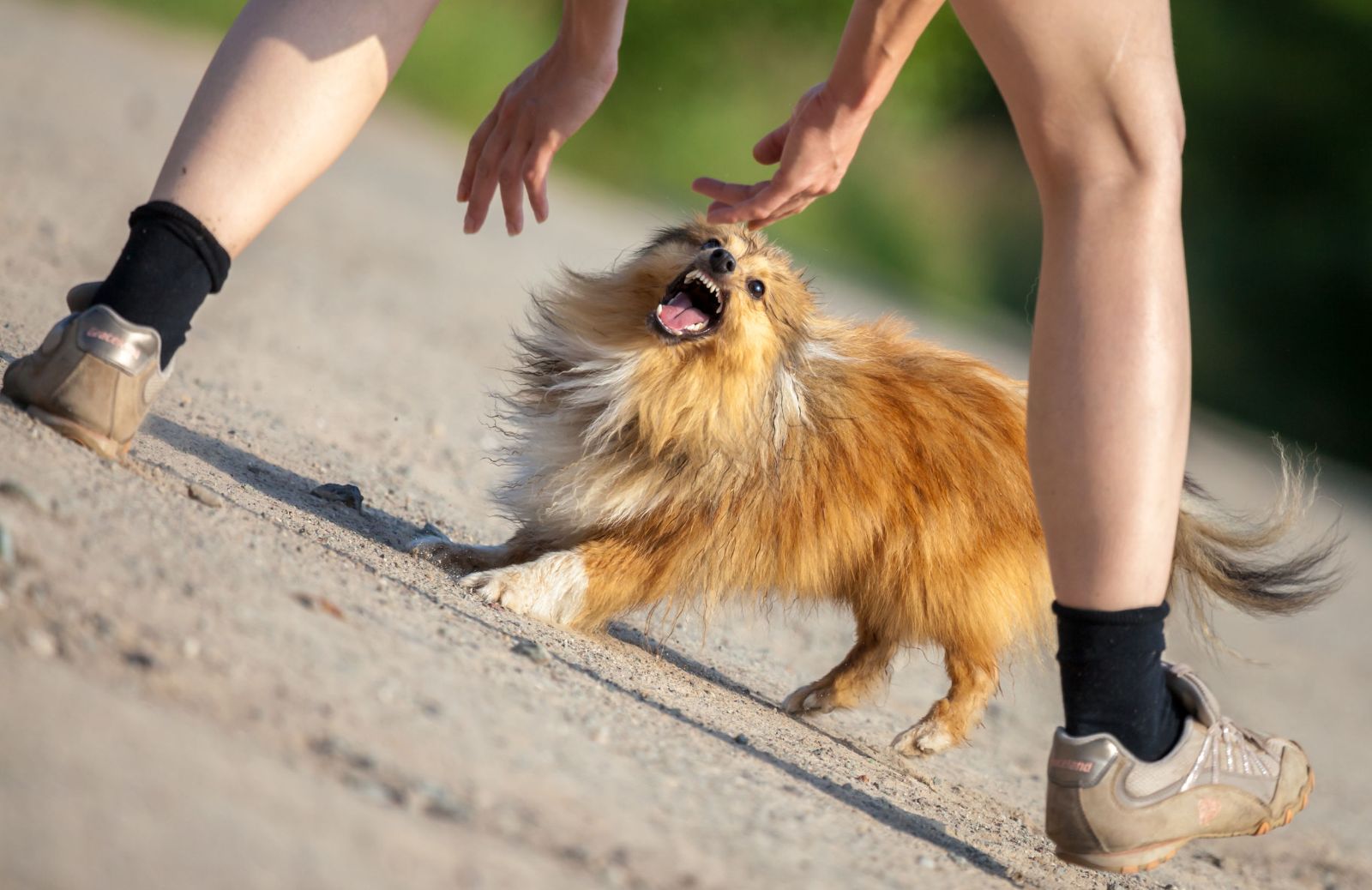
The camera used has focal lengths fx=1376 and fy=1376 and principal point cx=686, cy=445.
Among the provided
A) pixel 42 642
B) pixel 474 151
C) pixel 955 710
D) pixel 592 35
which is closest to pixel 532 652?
pixel 42 642

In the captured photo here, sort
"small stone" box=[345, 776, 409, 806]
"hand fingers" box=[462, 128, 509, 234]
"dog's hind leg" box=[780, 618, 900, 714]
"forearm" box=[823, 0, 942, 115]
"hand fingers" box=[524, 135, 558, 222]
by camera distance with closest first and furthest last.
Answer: "small stone" box=[345, 776, 409, 806], "forearm" box=[823, 0, 942, 115], "hand fingers" box=[524, 135, 558, 222], "hand fingers" box=[462, 128, 509, 234], "dog's hind leg" box=[780, 618, 900, 714]

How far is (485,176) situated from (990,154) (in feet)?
74.8

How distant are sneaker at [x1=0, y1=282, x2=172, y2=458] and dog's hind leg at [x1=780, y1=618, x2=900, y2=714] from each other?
1.87 m

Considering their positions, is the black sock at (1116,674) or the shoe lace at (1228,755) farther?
the shoe lace at (1228,755)

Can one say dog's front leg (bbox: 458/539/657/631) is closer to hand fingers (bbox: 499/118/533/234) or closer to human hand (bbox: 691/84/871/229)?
hand fingers (bbox: 499/118/533/234)

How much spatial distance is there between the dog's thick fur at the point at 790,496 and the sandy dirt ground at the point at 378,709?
9.4 inches

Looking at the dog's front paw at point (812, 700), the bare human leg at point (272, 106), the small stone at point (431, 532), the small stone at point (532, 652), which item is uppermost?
the bare human leg at point (272, 106)

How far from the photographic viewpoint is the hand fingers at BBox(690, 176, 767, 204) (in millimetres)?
2898

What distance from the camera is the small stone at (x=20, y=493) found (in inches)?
78.8

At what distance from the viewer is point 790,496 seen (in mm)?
3412

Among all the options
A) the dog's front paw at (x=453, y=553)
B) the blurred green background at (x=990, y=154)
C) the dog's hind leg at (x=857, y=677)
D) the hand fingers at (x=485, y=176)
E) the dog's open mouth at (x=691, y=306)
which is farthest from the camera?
the blurred green background at (x=990, y=154)

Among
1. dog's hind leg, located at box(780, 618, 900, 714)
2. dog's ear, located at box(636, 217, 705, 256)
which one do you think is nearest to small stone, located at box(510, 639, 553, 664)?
dog's hind leg, located at box(780, 618, 900, 714)

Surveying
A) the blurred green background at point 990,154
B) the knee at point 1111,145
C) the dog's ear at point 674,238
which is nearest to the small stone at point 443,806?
the knee at point 1111,145

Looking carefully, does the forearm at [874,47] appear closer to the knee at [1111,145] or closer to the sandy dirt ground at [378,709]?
the knee at [1111,145]
